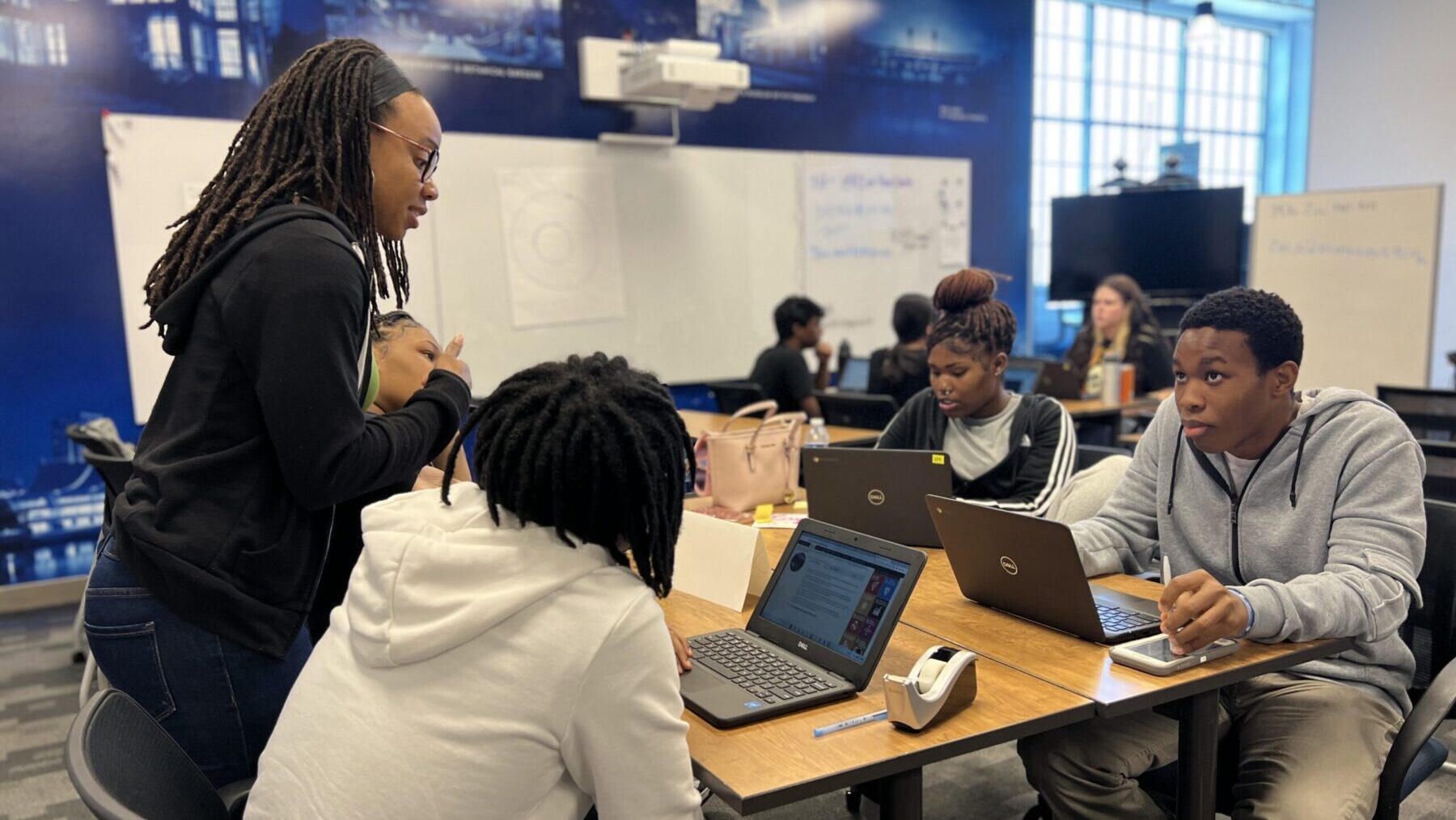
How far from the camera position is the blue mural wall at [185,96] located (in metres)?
4.21

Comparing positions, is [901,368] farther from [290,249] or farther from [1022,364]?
[290,249]

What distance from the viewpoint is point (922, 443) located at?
8.25 ft

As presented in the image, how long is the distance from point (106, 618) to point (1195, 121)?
382 inches

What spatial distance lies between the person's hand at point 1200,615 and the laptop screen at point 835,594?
402 mm

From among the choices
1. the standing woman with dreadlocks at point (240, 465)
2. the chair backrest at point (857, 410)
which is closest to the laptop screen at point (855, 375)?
the chair backrest at point (857, 410)

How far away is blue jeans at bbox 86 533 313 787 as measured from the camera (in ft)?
4.09

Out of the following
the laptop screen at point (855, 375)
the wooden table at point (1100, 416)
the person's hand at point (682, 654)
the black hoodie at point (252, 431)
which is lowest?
the wooden table at point (1100, 416)

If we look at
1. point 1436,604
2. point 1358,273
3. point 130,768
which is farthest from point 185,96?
point 1358,273

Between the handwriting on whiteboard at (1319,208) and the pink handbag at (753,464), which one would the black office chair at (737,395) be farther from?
the handwriting on whiteboard at (1319,208)

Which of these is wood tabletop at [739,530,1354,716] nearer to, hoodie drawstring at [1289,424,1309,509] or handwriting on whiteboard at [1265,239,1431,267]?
hoodie drawstring at [1289,424,1309,509]

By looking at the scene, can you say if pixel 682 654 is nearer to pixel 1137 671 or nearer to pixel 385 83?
pixel 1137 671

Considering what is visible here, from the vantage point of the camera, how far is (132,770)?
1.05 metres

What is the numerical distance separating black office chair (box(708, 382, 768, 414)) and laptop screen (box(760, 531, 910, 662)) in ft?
9.00

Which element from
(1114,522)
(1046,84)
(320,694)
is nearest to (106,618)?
(320,694)
